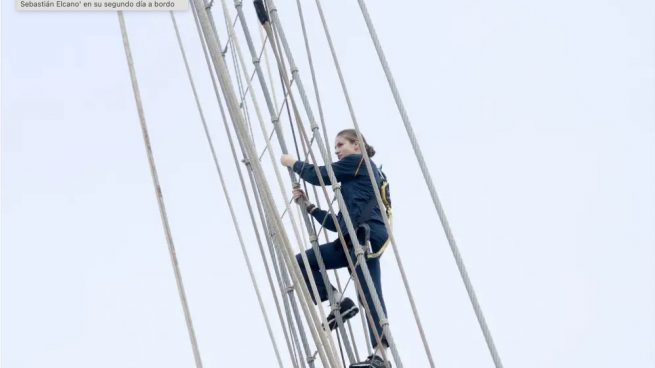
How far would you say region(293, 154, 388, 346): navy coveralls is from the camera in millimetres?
6273

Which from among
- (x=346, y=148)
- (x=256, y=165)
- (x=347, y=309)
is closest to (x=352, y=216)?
(x=346, y=148)

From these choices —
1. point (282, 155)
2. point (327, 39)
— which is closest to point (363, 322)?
point (282, 155)

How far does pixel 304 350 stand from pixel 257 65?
1.67 metres

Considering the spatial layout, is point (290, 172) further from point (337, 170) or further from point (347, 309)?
point (347, 309)

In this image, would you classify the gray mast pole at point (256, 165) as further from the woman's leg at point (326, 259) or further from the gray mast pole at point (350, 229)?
the woman's leg at point (326, 259)

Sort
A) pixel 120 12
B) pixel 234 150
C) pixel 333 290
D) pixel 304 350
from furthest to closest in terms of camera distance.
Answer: pixel 234 150
pixel 304 350
pixel 333 290
pixel 120 12

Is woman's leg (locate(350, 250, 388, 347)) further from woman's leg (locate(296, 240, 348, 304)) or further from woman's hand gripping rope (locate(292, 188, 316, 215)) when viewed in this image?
woman's hand gripping rope (locate(292, 188, 316, 215))

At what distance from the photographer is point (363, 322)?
665 cm

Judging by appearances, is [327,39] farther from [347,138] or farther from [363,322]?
[363,322]

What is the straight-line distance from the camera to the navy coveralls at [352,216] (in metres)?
6.27

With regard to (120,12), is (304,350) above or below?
below

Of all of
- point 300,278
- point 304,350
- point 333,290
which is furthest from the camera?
point 304,350

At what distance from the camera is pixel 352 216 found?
20.7ft

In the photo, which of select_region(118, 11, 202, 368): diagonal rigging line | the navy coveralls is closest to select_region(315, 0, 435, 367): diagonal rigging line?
the navy coveralls
